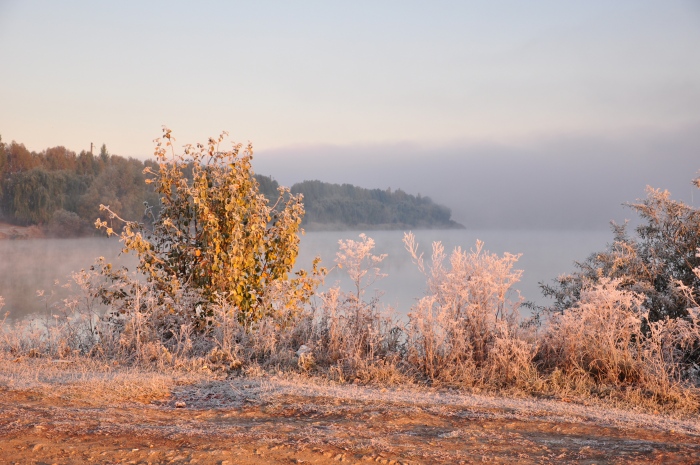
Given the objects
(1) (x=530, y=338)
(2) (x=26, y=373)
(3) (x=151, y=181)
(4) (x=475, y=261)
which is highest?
(3) (x=151, y=181)

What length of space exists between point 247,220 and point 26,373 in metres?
3.89

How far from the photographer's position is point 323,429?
4801 mm

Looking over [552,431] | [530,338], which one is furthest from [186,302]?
[552,431]

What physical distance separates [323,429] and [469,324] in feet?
11.1

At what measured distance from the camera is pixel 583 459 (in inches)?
164

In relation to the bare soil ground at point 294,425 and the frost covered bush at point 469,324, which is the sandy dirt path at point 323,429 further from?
the frost covered bush at point 469,324

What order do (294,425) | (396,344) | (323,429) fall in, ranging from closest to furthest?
(323,429) < (294,425) < (396,344)

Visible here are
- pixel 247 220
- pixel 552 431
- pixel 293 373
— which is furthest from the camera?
pixel 247 220

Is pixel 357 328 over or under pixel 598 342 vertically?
Result: under

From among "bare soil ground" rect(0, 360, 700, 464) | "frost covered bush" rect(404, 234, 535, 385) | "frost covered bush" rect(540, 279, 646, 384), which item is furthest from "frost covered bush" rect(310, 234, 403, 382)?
"frost covered bush" rect(540, 279, 646, 384)

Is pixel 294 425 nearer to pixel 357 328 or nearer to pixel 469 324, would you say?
pixel 357 328

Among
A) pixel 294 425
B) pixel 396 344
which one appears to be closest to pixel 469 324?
pixel 396 344

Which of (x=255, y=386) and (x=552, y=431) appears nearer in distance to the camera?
(x=552, y=431)

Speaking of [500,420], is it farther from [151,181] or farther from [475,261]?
[151,181]
